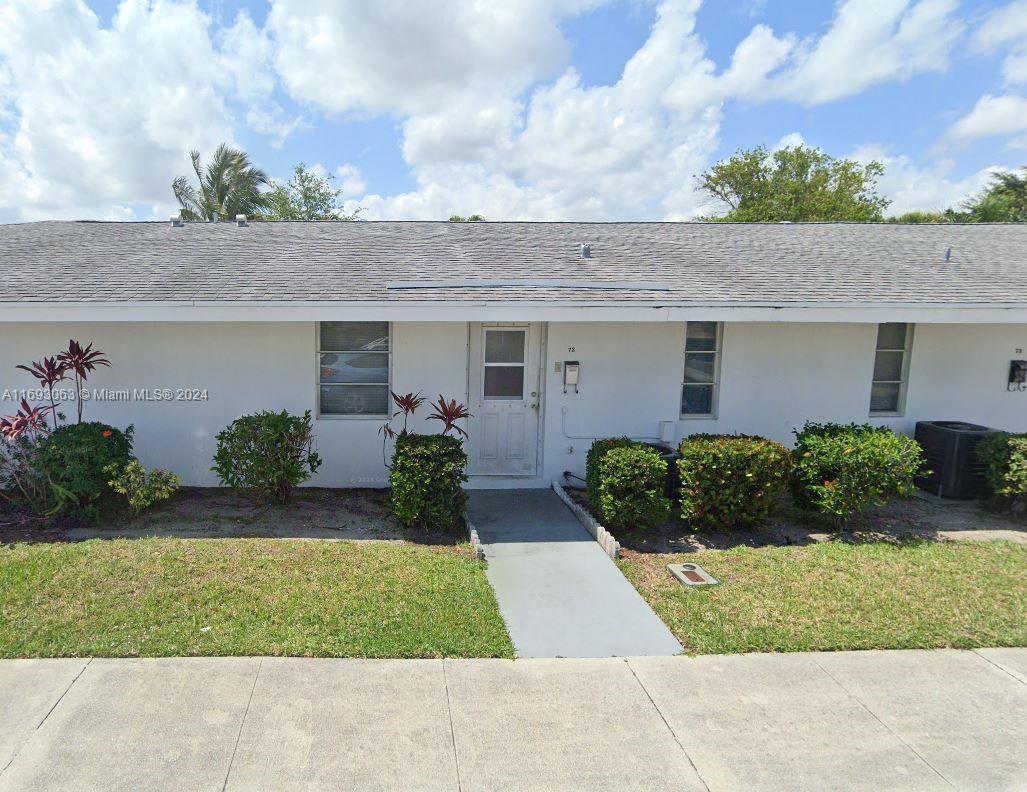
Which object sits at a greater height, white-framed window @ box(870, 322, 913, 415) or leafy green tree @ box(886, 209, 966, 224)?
leafy green tree @ box(886, 209, 966, 224)

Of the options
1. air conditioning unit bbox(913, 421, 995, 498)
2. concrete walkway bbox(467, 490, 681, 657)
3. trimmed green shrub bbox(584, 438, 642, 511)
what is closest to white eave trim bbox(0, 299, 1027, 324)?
trimmed green shrub bbox(584, 438, 642, 511)

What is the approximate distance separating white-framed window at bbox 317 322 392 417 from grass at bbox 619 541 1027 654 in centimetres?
407

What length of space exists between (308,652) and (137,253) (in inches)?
284

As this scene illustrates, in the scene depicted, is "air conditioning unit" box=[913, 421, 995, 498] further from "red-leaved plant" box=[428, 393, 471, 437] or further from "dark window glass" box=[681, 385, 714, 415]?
"red-leaved plant" box=[428, 393, 471, 437]

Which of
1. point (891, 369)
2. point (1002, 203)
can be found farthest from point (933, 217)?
point (891, 369)

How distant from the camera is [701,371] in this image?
902 cm

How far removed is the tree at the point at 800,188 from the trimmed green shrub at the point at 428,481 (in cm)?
2904

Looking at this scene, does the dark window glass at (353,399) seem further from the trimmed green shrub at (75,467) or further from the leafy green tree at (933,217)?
the leafy green tree at (933,217)

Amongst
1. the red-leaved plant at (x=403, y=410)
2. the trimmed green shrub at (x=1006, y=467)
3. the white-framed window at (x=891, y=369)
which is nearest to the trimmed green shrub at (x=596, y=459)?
the red-leaved plant at (x=403, y=410)

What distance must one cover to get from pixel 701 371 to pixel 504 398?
2813 mm

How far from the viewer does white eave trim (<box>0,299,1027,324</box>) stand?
23.7ft

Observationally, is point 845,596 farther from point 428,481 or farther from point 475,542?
point 428,481

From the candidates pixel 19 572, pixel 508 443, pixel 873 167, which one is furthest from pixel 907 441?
pixel 873 167

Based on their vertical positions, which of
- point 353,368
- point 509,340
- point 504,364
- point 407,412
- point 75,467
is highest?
point 509,340
